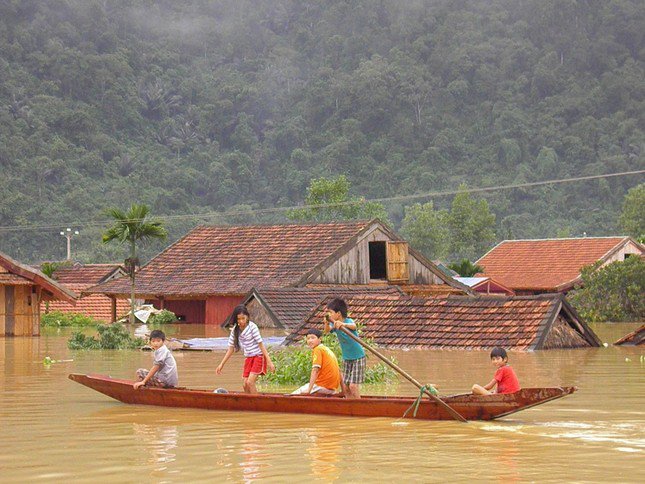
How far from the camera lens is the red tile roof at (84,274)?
59.5 m

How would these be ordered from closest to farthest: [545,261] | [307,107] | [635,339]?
[635,339]
[545,261]
[307,107]

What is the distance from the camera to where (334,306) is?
51.7ft

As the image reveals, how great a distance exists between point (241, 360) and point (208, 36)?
15308 centimetres

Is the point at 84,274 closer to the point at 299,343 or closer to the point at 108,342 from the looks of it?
the point at 108,342

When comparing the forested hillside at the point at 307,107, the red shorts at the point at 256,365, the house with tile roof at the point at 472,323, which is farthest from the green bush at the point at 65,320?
the forested hillside at the point at 307,107

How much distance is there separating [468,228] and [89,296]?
158ft

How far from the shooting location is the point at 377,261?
50.2 m

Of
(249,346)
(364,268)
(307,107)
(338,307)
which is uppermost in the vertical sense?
(307,107)

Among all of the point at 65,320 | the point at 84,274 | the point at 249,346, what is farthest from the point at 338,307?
the point at 84,274

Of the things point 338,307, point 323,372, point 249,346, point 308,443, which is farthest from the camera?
point 249,346

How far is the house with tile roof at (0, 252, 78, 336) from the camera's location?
1453 inches

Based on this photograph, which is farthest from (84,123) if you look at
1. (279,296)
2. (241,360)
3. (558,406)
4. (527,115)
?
(558,406)

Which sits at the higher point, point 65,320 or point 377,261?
point 377,261

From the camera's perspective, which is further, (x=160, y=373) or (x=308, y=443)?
(x=160, y=373)
